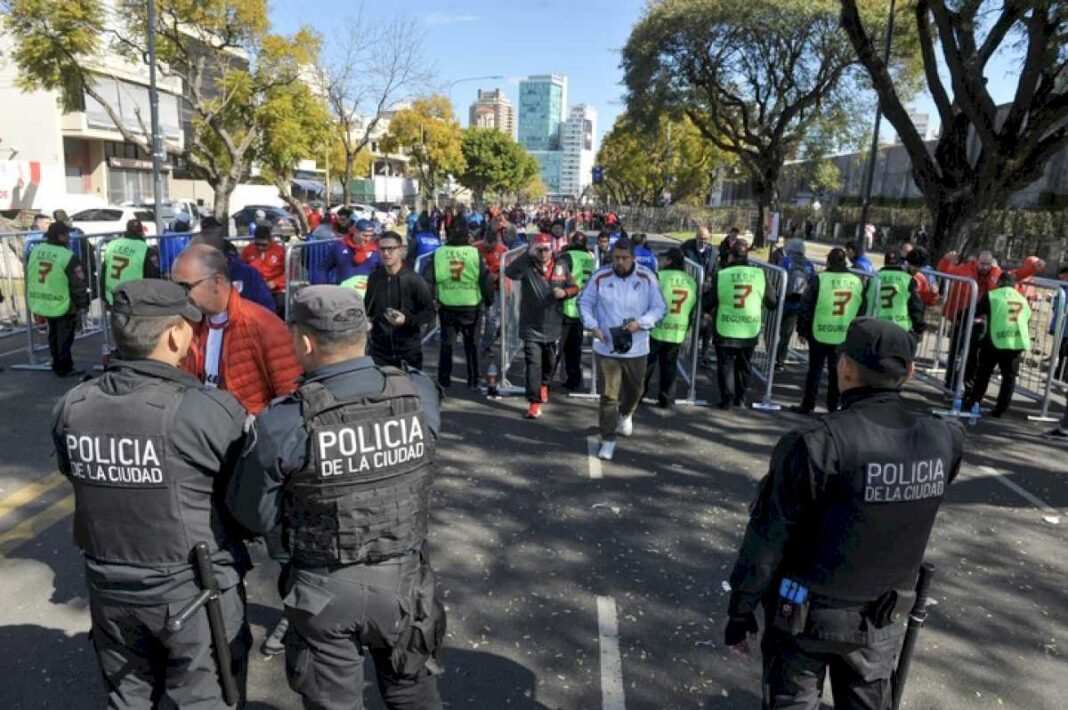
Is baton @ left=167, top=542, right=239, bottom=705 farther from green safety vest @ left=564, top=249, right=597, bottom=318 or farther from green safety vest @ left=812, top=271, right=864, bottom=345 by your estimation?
green safety vest @ left=564, top=249, right=597, bottom=318

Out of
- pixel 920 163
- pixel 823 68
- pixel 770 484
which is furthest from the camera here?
pixel 823 68

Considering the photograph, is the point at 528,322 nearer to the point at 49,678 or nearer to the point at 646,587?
the point at 646,587

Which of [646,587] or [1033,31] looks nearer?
[646,587]

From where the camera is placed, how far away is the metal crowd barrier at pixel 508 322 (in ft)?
28.9

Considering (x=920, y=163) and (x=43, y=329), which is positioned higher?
(x=920, y=163)

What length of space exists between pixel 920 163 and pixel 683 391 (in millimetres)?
9472

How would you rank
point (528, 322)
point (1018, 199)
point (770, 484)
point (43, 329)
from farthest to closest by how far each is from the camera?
point (1018, 199) < point (43, 329) < point (528, 322) < point (770, 484)

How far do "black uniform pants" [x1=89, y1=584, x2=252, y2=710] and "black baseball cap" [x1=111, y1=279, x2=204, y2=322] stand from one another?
0.94m

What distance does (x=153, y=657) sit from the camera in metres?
2.43

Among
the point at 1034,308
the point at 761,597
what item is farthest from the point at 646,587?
the point at 1034,308

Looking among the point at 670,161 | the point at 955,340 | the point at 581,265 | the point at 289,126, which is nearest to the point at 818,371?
the point at 955,340

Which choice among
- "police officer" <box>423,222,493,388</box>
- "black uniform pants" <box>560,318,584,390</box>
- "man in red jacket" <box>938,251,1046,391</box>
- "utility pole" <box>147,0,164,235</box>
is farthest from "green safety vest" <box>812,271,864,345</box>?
"utility pole" <box>147,0,164,235</box>

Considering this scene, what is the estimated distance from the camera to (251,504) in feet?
7.48

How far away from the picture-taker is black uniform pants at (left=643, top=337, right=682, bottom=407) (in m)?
8.08
